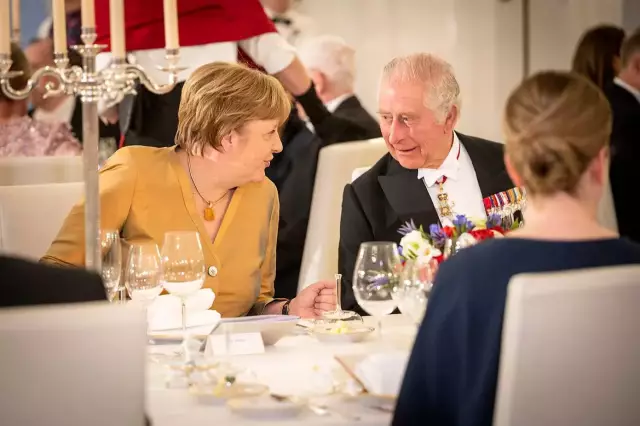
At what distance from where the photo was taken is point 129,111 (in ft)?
12.6

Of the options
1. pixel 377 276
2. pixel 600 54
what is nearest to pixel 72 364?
pixel 377 276

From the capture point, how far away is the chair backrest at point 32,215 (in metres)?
3.09

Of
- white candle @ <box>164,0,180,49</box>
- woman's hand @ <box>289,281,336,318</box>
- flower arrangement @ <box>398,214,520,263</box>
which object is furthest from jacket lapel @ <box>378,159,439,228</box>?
white candle @ <box>164,0,180,49</box>

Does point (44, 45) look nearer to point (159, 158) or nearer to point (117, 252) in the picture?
point (159, 158)

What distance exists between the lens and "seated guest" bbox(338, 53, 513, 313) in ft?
10.3

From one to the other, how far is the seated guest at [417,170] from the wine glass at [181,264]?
813 mm

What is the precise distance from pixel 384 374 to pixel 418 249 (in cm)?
41

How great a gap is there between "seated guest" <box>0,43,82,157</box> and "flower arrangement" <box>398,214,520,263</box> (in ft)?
8.62

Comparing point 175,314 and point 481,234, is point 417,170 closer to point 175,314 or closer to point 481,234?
point 481,234

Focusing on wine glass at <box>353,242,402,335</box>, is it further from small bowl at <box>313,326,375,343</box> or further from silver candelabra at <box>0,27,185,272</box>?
silver candelabra at <box>0,27,185,272</box>

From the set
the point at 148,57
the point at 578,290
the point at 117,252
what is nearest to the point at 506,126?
the point at 578,290

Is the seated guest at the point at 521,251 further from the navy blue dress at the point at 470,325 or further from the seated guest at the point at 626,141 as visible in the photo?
the seated guest at the point at 626,141

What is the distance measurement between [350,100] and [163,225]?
250 centimetres

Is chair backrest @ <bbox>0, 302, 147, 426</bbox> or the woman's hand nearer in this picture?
chair backrest @ <bbox>0, 302, 147, 426</bbox>
